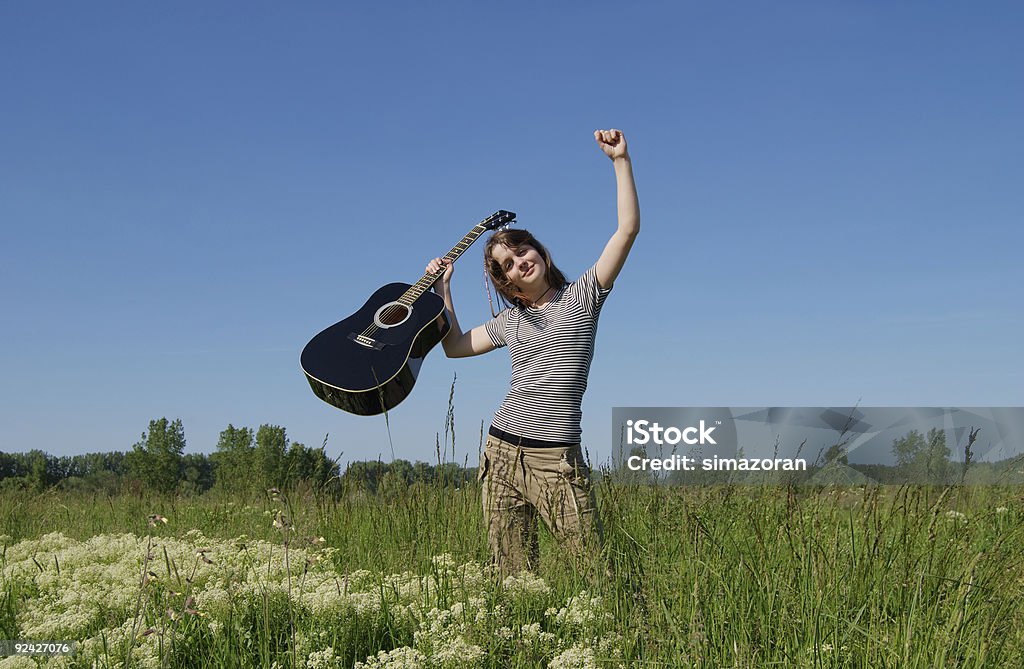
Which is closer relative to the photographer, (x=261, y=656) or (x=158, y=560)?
(x=261, y=656)

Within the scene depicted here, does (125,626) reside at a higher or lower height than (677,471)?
lower

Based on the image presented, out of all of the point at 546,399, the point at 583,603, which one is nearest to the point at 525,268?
the point at 546,399

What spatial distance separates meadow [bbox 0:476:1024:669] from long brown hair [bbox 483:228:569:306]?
40.4 inches

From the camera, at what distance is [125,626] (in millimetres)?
2857

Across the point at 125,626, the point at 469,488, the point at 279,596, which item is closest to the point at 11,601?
the point at 125,626

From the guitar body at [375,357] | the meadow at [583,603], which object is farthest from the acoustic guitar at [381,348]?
the meadow at [583,603]

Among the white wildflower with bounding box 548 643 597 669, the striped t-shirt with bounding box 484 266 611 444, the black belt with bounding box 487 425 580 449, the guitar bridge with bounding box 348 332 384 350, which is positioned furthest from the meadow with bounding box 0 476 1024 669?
the guitar bridge with bounding box 348 332 384 350

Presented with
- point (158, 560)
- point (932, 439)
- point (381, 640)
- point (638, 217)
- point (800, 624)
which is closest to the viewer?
point (800, 624)

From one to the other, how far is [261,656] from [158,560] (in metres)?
1.37

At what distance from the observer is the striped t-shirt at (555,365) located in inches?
148

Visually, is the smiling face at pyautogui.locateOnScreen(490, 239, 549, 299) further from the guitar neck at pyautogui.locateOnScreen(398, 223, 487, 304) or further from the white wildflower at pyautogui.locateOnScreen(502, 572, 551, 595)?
the white wildflower at pyautogui.locateOnScreen(502, 572, 551, 595)

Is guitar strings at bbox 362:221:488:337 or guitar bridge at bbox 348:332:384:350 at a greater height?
guitar strings at bbox 362:221:488:337

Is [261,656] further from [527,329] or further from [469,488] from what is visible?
[527,329]

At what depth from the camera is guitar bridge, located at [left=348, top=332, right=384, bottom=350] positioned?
4.50 m
